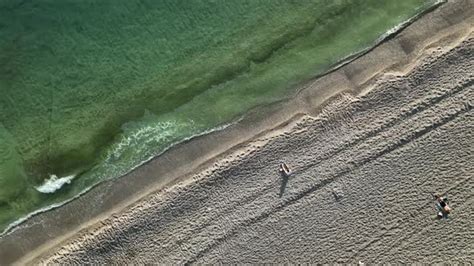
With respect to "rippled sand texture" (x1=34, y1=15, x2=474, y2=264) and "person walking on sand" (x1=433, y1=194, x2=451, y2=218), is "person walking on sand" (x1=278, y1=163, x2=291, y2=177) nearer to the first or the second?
"rippled sand texture" (x1=34, y1=15, x2=474, y2=264)

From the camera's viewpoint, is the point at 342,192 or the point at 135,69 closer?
the point at 342,192

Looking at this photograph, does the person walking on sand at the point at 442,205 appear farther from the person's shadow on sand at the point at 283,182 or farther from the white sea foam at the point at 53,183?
the white sea foam at the point at 53,183

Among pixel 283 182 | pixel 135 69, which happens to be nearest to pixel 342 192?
pixel 283 182

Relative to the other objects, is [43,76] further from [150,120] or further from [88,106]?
[150,120]

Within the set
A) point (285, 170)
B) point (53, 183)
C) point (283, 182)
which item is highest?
point (285, 170)

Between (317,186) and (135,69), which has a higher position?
(135,69)

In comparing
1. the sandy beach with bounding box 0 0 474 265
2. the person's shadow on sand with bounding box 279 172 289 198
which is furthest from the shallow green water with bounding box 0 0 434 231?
the person's shadow on sand with bounding box 279 172 289 198

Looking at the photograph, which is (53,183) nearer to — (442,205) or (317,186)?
(317,186)
